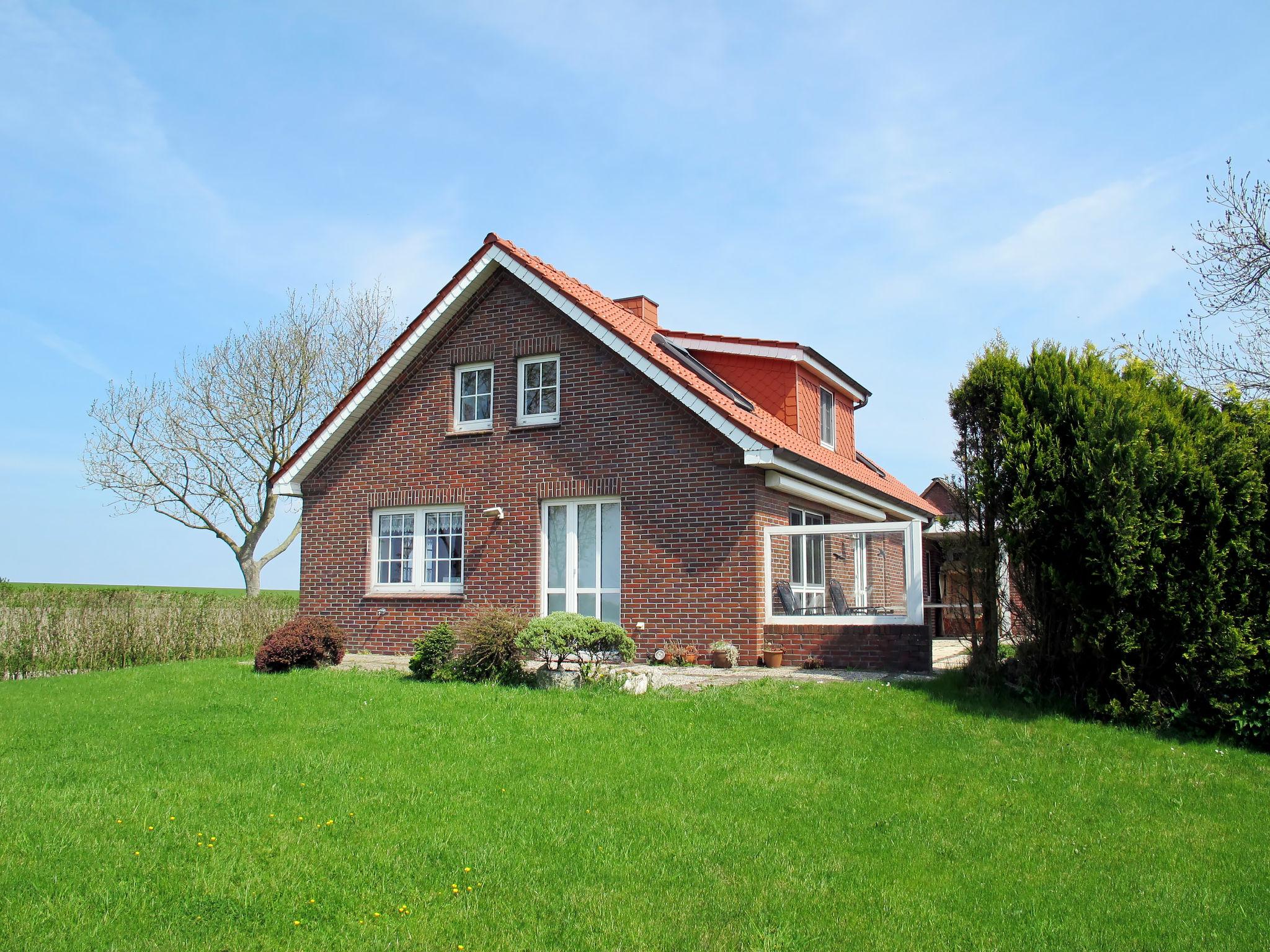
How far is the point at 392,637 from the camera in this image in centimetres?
1728

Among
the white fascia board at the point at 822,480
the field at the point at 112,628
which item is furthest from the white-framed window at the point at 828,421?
the field at the point at 112,628

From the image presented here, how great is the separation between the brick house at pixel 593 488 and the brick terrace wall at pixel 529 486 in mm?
32

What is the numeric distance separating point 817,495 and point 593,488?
3641 millimetres

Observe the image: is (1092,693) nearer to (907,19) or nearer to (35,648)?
(907,19)

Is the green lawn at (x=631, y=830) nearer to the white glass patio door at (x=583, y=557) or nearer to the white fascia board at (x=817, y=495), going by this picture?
the white fascia board at (x=817, y=495)

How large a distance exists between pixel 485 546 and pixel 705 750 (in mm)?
8815

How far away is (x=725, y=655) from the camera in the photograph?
13773 millimetres

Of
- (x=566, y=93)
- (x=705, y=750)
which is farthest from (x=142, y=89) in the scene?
(x=705, y=750)

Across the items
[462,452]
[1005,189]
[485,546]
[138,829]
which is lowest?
[138,829]

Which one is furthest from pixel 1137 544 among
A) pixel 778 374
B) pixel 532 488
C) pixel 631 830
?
pixel 532 488

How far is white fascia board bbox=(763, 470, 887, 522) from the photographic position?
1422 cm

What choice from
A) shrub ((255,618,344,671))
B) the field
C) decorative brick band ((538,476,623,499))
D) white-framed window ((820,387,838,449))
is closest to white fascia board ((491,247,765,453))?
decorative brick band ((538,476,623,499))

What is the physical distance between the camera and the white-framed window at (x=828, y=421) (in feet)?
63.3

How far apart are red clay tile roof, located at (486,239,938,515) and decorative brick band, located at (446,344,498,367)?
5.37 ft
